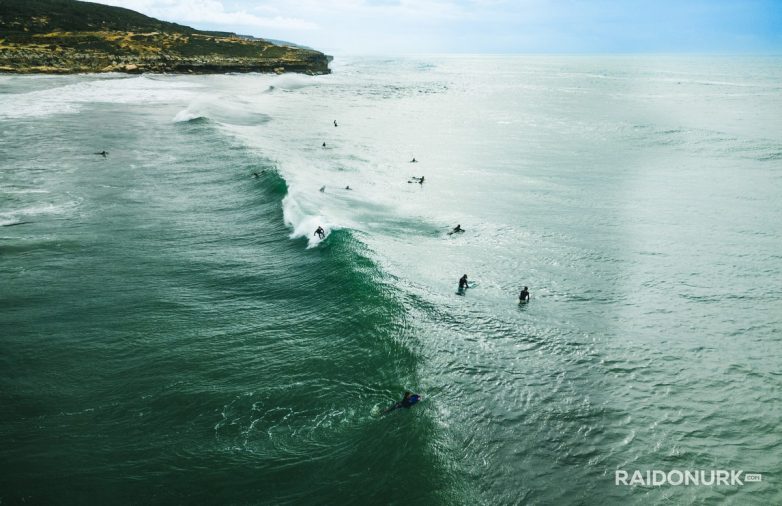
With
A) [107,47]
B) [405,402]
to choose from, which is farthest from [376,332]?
[107,47]

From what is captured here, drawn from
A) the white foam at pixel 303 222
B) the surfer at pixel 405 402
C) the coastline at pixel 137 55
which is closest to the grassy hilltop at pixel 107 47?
the coastline at pixel 137 55

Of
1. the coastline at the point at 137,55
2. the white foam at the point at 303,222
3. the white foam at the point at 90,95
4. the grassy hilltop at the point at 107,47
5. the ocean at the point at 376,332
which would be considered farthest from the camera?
the grassy hilltop at the point at 107,47

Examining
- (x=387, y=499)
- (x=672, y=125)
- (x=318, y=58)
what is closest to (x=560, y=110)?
(x=672, y=125)

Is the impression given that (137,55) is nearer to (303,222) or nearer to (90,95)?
(90,95)

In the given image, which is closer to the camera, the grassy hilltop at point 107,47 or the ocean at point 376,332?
the ocean at point 376,332

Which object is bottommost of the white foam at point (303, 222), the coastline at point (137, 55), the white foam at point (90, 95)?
the white foam at point (303, 222)

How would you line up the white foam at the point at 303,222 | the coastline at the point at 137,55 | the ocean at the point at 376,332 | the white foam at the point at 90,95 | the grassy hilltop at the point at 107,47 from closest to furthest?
the ocean at the point at 376,332, the white foam at the point at 303,222, the white foam at the point at 90,95, the coastline at the point at 137,55, the grassy hilltop at the point at 107,47

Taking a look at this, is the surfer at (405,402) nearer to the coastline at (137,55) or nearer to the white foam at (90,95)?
the white foam at (90,95)

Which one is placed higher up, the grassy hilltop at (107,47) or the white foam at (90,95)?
the grassy hilltop at (107,47)
